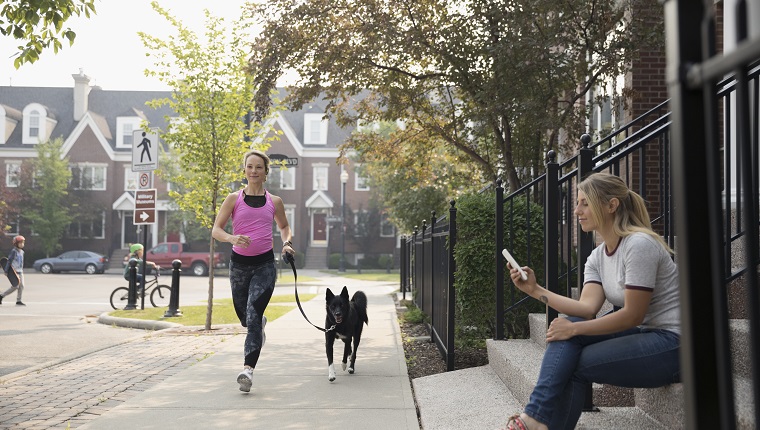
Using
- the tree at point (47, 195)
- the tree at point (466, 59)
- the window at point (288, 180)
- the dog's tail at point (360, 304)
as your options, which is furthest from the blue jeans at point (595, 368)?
the window at point (288, 180)

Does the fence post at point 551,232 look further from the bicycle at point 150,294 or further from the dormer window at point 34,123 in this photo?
the dormer window at point 34,123

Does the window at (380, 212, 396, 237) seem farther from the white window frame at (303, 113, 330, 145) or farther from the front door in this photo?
the white window frame at (303, 113, 330, 145)

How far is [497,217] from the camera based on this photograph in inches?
249

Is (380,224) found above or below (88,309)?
above

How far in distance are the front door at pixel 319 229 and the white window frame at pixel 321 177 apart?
1.92m

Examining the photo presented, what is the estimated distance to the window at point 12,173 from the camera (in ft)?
147

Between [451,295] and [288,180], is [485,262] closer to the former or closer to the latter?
[451,295]

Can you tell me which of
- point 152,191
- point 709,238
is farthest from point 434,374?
point 152,191

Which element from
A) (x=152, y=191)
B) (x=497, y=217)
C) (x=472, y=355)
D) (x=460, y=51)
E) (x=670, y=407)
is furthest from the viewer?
(x=152, y=191)

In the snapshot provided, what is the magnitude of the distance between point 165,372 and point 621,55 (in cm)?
665

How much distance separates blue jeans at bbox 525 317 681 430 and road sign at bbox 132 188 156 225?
12.4 m

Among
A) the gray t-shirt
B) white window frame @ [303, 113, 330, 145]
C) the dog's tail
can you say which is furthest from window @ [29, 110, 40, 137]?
the gray t-shirt

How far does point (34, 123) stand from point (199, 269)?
19213 millimetres

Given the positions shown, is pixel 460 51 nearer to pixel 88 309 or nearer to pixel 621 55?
pixel 621 55
